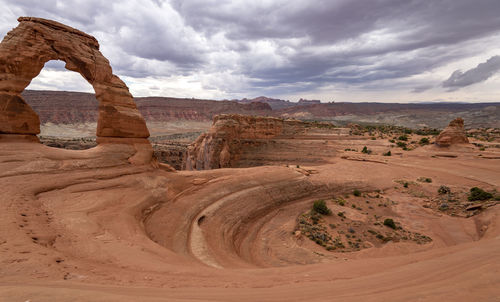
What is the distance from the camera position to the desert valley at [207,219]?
15.1ft

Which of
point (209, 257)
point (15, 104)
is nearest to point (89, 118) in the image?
point (15, 104)

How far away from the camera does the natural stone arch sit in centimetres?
1112

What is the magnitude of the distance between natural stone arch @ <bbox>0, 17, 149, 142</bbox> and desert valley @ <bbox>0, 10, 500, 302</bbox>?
0.06 m

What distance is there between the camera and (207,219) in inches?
511

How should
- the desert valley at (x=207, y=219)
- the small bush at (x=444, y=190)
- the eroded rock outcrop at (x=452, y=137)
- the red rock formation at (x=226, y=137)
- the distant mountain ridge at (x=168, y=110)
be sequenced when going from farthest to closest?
the distant mountain ridge at (x=168, y=110), the red rock formation at (x=226, y=137), the eroded rock outcrop at (x=452, y=137), the small bush at (x=444, y=190), the desert valley at (x=207, y=219)

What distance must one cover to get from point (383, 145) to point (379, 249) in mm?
28257

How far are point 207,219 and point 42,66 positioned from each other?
1161 cm

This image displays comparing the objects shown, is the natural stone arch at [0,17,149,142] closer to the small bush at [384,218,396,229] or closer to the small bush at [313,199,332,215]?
the small bush at [313,199,332,215]

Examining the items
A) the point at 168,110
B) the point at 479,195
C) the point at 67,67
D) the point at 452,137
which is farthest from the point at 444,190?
the point at 168,110

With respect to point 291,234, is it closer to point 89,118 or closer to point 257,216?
point 257,216

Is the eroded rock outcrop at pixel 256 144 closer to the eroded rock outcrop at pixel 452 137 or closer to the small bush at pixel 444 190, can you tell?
the eroded rock outcrop at pixel 452 137

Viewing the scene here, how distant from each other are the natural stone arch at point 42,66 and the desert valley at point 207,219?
0.19 ft

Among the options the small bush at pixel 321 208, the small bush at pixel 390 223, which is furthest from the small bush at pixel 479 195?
the small bush at pixel 321 208

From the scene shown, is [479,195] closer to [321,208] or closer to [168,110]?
[321,208]
